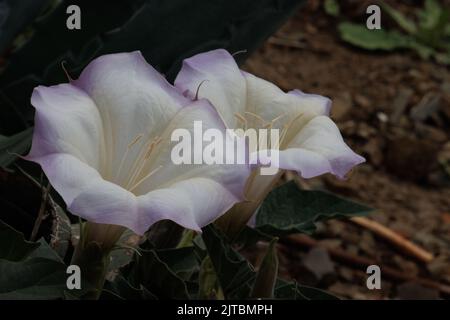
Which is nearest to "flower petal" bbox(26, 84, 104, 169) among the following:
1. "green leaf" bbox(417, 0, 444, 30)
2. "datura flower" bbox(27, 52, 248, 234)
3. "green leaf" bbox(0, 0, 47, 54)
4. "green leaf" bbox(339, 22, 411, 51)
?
"datura flower" bbox(27, 52, 248, 234)

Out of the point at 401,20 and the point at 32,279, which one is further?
the point at 401,20

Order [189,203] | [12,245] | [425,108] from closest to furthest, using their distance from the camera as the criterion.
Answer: [189,203] → [12,245] → [425,108]

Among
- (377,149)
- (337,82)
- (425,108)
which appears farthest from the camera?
(337,82)

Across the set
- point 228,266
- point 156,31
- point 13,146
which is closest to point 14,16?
point 156,31

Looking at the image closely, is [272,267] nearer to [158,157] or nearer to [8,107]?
[158,157]

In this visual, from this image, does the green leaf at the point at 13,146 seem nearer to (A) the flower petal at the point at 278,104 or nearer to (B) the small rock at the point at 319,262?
(A) the flower petal at the point at 278,104

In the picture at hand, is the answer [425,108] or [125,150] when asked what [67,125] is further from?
[425,108]

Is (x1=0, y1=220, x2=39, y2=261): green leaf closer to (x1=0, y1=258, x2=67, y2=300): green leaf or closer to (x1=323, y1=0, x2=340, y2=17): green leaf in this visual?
(x1=0, y1=258, x2=67, y2=300): green leaf
